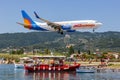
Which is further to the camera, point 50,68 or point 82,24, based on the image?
point 50,68

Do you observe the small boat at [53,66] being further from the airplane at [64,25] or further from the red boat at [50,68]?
the airplane at [64,25]

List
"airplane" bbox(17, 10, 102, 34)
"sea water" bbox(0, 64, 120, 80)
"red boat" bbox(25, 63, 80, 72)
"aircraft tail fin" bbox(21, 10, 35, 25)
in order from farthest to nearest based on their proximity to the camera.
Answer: "red boat" bbox(25, 63, 80, 72), "sea water" bbox(0, 64, 120, 80), "aircraft tail fin" bbox(21, 10, 35, 25), "airplane" bbox(17, 10, 102, 34)

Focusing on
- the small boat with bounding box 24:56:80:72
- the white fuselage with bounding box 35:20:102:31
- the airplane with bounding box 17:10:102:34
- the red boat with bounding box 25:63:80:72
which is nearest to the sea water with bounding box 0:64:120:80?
the red boat with bounding box 25:63:80:72

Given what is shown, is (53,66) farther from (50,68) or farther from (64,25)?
(64,25)

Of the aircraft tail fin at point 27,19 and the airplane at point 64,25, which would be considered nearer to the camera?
the airplane at point 64,25

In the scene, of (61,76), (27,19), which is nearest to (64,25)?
(27,19)

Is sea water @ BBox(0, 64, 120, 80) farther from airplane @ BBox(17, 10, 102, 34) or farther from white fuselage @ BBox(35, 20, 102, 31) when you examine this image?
white fuselage @ BBox(35, 20, 102, 31)

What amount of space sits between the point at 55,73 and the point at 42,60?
21409mm

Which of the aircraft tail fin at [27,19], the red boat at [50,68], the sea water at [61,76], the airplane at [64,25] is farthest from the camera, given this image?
the red boat at [50,68]

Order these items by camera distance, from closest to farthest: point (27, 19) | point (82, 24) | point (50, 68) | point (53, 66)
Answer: point (82, 24), point (27, 19), point (53, 66), point (50, 68)

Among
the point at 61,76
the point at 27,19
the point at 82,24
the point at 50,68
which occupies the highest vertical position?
the point at 27,19

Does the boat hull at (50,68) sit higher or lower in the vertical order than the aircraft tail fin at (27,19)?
lower

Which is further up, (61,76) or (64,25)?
(64,25)

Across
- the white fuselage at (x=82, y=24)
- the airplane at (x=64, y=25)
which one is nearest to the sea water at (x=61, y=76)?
the airplane at (x=64, y=25)
